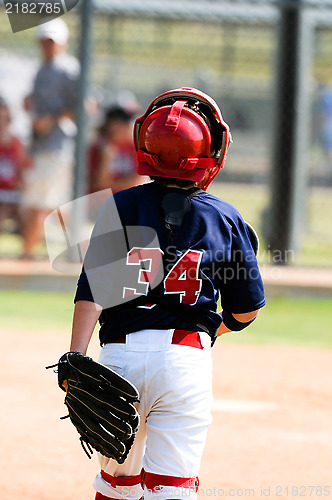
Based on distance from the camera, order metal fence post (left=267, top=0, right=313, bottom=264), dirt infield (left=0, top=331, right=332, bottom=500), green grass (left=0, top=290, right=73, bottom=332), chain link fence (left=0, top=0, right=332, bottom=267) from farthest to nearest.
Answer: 1. chain link fence (left=0, top=0, right=332, bottom=267)
2. metal fence post (left=267, top=0, right=313, bottom=264)
3. green grass (left=0, top=290, right=73, bottom=332)
4. dirt infield (left=0, top=331, right=332, bottom=500)

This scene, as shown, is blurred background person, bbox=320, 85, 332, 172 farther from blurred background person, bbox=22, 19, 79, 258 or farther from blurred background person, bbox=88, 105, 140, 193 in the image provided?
blurred background person, bbox=22, 19, 79, 258

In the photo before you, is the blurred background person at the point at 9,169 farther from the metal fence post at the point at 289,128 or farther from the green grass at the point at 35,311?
the metal fence post at the point at 289,128

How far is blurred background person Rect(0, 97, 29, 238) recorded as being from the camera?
28.7 feet

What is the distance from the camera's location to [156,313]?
232 cm

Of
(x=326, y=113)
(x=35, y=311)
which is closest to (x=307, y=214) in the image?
(x=326, y=113)

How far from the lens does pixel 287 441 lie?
401cm

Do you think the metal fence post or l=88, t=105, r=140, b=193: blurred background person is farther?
l=88, t=105, r=140, b=193: blurred background person

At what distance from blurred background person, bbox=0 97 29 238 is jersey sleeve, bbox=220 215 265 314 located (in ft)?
21.2

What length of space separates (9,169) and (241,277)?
22.3 ft

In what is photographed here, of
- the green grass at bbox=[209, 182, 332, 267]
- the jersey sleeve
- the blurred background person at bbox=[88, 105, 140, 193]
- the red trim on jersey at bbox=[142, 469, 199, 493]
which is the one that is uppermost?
the jersey sleeve

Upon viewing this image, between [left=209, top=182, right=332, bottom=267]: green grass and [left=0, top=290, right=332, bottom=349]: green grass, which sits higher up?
[left=0, top=290, right=332, bottom=349]: green grass

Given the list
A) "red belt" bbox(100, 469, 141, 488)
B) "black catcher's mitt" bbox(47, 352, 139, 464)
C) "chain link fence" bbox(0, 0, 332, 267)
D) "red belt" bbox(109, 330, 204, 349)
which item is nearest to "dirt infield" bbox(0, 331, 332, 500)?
"red belt" bbox(100, 469, 141, 488)

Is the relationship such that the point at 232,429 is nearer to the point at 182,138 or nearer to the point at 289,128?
the point at 182,138

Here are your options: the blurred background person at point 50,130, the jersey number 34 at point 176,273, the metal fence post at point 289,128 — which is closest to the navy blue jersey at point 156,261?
the jersey number 34 at point 176,273
